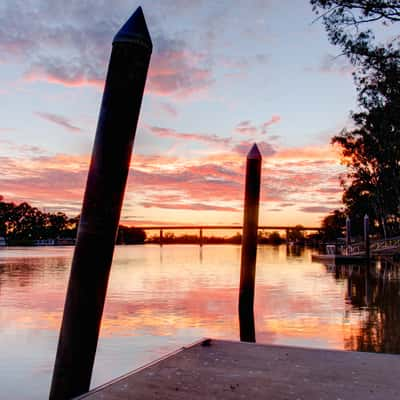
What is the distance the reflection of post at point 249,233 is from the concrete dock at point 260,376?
4.99 metres

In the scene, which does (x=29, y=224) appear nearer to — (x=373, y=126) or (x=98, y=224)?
(x=373, y=126)

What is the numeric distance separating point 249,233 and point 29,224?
481ft

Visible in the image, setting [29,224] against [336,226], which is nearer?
[336,226]

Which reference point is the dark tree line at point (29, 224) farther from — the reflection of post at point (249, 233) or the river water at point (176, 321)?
the reflection of post at point (249, 233)

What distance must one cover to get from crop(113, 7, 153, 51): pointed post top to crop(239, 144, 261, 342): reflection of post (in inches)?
254

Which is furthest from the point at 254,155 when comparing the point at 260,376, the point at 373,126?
the point at 373,126

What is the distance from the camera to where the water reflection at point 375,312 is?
10.5m

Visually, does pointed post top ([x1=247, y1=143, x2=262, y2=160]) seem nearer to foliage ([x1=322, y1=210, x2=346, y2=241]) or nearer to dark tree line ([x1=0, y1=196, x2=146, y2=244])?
foliage ([x1=322, y1=210, x2=346, y2=241])

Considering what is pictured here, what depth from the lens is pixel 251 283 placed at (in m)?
12.3

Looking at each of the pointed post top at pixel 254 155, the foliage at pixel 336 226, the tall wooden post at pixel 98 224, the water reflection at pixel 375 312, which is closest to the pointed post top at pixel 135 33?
the tall wooden post at pixel 98 224

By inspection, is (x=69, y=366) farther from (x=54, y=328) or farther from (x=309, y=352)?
(x=54, y=328)

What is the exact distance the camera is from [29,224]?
150 meters

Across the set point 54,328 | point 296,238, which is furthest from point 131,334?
point 296,238

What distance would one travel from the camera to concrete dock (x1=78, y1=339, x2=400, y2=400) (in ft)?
16.2
